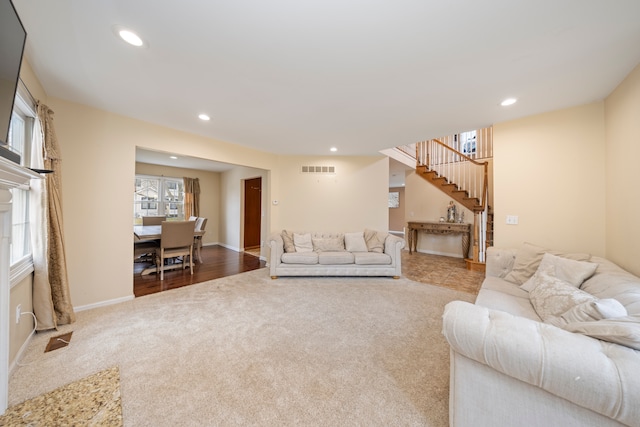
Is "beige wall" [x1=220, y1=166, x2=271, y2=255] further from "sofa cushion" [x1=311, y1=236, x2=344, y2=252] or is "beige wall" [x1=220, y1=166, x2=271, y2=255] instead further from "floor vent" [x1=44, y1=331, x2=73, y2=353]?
"floor vent" [x1=44, y1=331, x2=73, y2=353]

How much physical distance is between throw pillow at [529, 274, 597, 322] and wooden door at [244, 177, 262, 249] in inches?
235

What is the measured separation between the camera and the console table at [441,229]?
5.47 m

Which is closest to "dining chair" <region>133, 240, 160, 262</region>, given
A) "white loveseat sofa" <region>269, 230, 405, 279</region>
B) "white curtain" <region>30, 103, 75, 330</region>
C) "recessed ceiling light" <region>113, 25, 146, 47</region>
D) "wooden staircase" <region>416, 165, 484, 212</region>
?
"white curtain" <region>30, 103, 75, 330</region>

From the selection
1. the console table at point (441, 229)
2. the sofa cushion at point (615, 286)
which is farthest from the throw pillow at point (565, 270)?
the console table at point (441, 229)

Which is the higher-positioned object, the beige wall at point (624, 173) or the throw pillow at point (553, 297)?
the beige wall at point (624, 173)

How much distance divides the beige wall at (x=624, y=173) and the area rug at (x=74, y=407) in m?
4.06

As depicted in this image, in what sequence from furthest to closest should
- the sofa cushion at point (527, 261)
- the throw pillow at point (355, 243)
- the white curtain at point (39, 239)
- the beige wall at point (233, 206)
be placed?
the beige wall at point (233, 206) < the throw pillow at point (355, 243) < the sofa cushion at point (527, 261) < the white curtain at point (39, 239)

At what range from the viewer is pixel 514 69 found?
1895 millimetres

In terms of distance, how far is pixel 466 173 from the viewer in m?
5.64

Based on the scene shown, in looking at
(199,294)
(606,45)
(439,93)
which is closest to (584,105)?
(606,45)

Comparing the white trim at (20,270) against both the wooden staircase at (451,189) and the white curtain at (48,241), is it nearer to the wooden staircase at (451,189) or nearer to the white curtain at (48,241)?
the white curtain at (48,241)

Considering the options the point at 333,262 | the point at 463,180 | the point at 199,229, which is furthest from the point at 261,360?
the point at 463,180

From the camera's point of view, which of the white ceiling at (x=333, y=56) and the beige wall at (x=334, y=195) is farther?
the beige wall at (x=334, y=195)

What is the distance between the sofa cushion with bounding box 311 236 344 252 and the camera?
4.32m
